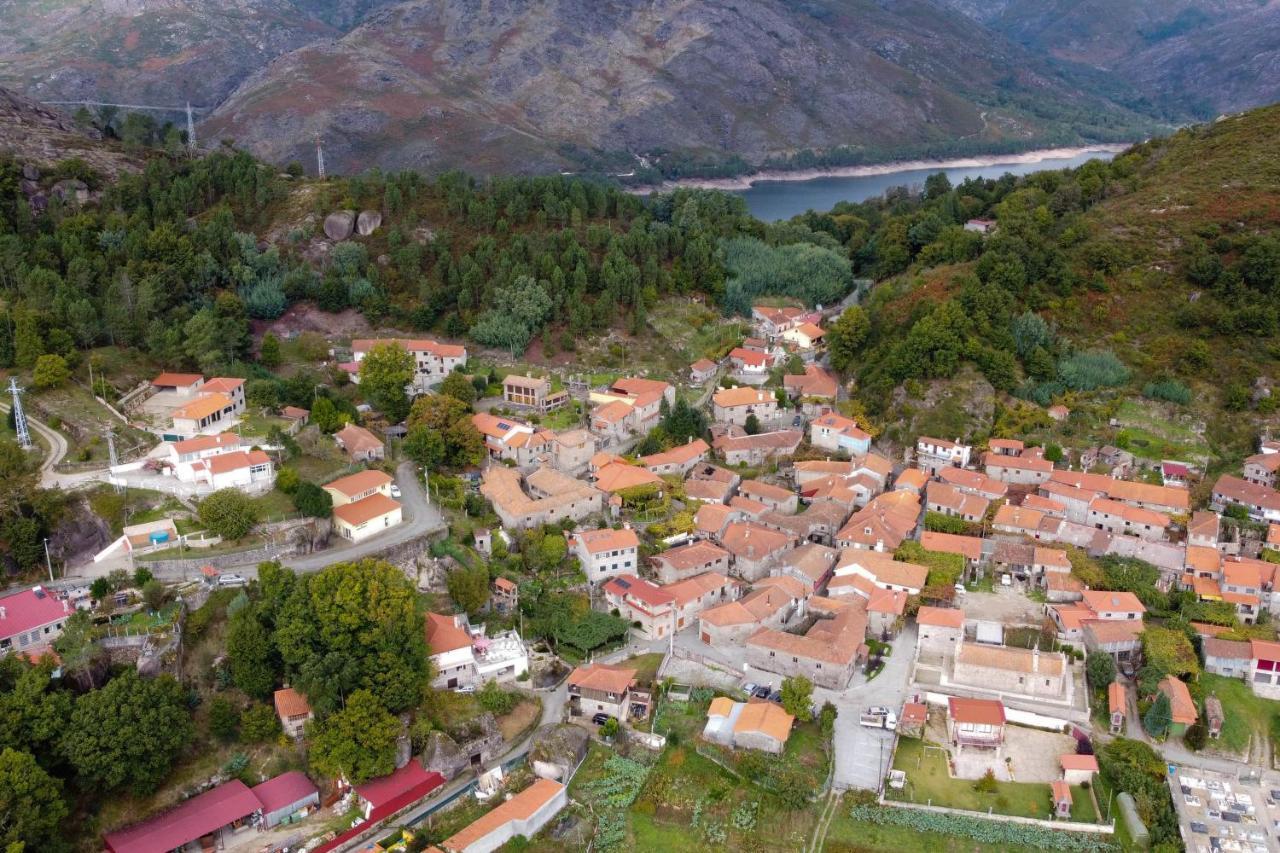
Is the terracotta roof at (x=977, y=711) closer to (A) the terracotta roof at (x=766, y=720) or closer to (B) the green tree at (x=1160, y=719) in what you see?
(B) the green tree at (x=1160, y=719)

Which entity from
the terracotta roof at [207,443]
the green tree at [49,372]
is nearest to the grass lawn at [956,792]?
the terracotta roof at [207,443]

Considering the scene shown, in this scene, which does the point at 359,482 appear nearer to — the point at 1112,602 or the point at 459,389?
the point at 459,389

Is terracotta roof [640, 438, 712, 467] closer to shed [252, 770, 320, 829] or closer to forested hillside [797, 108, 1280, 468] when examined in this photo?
forested hillside [797, 108, 1280, 468]

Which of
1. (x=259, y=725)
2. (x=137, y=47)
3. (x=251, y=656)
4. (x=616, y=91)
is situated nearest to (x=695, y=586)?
(x=251, y=656)

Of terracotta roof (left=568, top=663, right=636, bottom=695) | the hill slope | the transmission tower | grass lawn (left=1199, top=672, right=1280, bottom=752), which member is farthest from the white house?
the hill slope

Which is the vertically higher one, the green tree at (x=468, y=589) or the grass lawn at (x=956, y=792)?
the green tree at (x=468, y=589)

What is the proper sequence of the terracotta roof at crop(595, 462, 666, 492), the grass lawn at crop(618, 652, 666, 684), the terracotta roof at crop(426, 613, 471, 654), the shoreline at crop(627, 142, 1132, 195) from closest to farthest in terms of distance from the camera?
the terracotta roof at crop(426, 613, 471, 654) < the grass lawn at crop(618, 652, 666, 684) < the terracotta roof at crop(595, 462, 666, 492) < the shoreline at crop(627, 142, 1132, 195)
